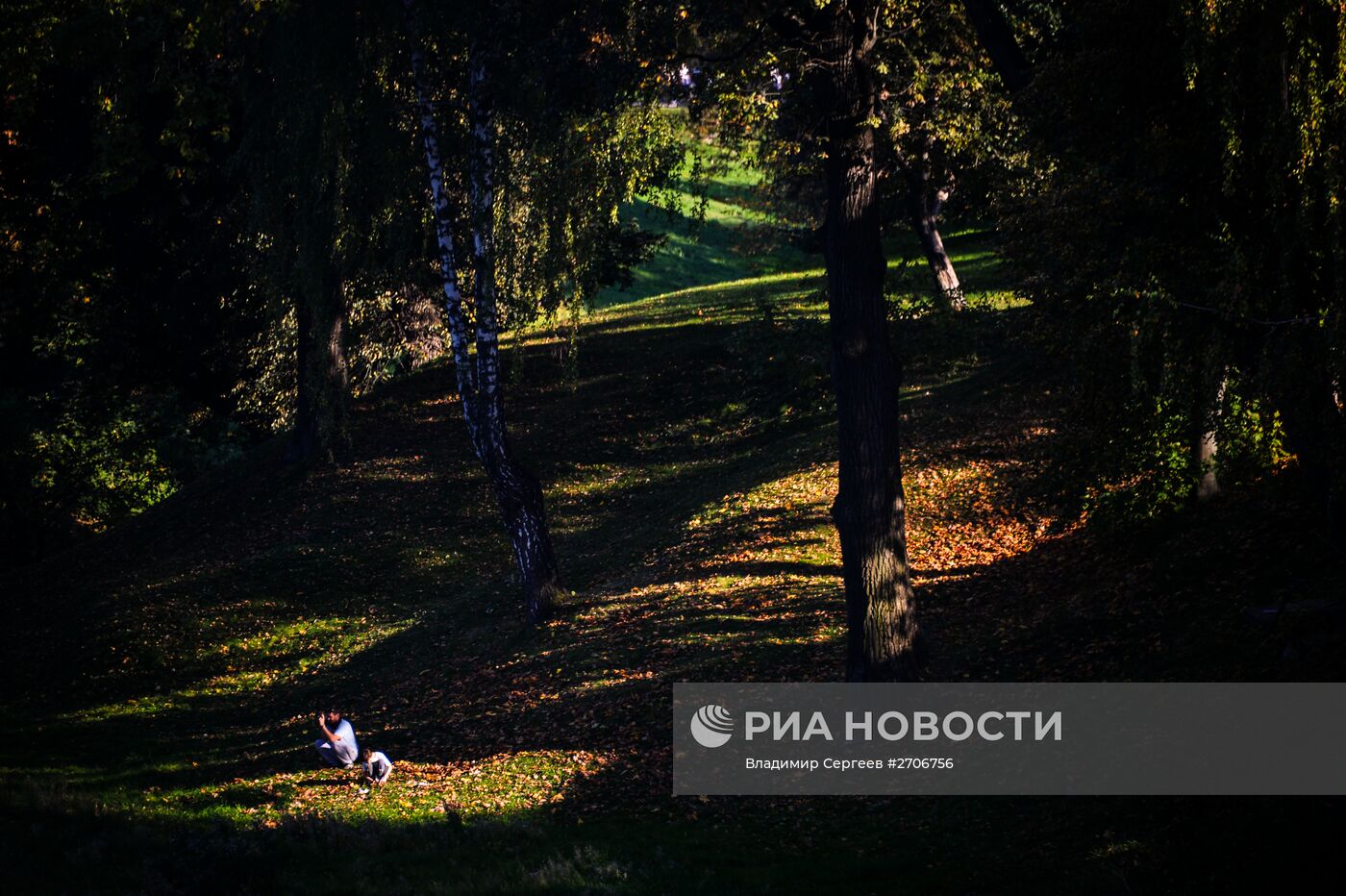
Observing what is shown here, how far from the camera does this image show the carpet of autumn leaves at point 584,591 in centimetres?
1331

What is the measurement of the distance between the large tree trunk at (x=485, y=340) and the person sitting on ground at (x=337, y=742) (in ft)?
17.2

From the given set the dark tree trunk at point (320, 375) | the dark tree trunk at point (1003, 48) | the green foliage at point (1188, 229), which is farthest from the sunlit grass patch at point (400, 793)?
the dark tree trunk at point (1003, 48)

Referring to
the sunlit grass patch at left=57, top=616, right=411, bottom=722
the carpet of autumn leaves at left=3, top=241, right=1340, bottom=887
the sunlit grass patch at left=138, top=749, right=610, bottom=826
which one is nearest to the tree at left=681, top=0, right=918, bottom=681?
the carpet of autumn leaves at left=3, top=241, right=1340, bottom=887

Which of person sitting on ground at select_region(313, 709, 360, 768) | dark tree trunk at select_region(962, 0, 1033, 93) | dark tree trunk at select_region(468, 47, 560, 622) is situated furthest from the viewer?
dark tree trunk at select_region(468, 47, 560, 622)

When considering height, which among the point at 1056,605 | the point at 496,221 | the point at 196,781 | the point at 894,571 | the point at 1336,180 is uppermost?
the point at 496,221

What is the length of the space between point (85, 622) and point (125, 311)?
11827 millimetres

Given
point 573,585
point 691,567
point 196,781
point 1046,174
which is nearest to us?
point 1046,174

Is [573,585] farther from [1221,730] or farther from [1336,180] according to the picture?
[1336,180]

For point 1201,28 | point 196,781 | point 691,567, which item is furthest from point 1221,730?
point 196,781

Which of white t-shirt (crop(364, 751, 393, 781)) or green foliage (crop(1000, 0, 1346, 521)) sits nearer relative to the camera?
green foliage (crop(1000, 0, 1346, 521))

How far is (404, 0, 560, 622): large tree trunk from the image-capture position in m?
17.2

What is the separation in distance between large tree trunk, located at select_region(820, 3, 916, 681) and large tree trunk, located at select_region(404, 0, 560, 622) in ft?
21.0

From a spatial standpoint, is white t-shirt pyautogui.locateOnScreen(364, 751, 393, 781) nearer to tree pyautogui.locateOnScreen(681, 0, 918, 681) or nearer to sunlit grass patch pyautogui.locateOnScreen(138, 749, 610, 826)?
sunlit grass patch pyautogui.locateOnScreen(138, 749, 610, 826)

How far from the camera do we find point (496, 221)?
1730 centimetres
